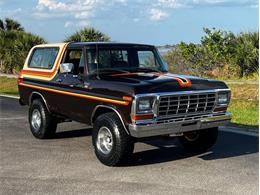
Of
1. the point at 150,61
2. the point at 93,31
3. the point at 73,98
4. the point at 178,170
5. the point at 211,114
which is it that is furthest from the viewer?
the point at 93,31

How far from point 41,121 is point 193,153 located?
10.1ft

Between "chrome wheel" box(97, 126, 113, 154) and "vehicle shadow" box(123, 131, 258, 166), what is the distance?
380 millimetres

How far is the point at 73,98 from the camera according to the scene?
26.1ft

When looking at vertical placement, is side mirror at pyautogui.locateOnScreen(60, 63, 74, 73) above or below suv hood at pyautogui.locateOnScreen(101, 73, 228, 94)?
above

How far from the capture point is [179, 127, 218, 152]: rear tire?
26.0 feet

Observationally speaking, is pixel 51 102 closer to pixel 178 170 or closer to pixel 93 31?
pixel 178 170

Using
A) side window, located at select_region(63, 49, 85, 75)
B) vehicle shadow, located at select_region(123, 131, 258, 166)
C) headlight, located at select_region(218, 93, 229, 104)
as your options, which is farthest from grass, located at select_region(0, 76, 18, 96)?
headlight, located at select_region(218, 93, 229, 104)

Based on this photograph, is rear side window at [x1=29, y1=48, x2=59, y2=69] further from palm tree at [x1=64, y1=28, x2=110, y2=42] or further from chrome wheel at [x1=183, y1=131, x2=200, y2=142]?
palm tree at [x1=64, y1=28, x2=110, y2=42]

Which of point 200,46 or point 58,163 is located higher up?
point 200,46

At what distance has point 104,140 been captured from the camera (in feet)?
23.6

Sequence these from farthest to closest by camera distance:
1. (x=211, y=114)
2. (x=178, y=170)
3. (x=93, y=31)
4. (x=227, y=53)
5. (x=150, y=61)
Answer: (x=93, y=31) → (x=227, y=53) → (x=150, y=61) → (x=211, y=114) → (x=178, y=170)

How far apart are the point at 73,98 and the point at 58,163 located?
1237 millimetres

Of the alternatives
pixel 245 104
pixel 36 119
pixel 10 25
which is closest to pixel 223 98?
pixel 36 119

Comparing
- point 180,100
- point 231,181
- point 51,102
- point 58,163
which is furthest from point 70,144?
point 231,181
